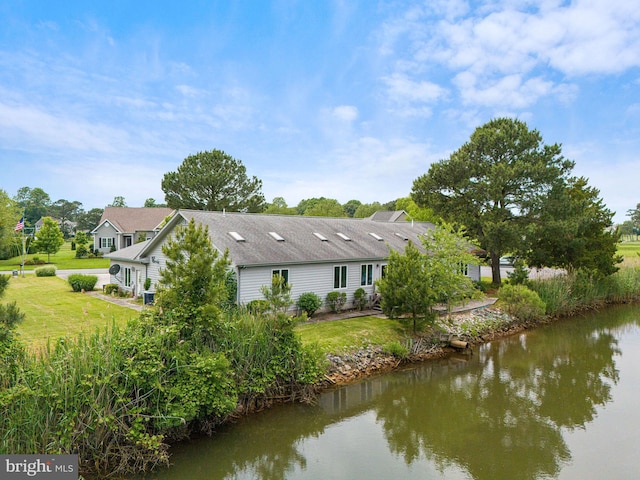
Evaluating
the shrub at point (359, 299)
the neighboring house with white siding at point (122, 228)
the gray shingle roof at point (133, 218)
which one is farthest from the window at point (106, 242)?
the shrub at point (359, 299)

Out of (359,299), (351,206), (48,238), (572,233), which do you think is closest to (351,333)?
(359,299)

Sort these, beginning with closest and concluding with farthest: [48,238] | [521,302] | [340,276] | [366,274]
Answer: [340,276] → [521,302] → [366,274] → [48,238]

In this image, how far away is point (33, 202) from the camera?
91.4 metres

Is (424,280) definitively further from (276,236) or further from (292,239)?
(276,236)

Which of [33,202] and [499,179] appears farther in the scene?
[33,202]

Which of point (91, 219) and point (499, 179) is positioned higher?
point (91, 219)

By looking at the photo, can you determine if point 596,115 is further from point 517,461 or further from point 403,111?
point 517,461

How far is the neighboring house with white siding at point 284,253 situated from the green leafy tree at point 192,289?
5.73m

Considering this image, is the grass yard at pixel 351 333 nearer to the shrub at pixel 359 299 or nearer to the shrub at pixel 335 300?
the shrub at pixel 335 300

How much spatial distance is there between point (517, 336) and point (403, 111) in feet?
46.9

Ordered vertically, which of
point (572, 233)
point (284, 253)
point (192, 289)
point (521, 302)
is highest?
point (572, 233)

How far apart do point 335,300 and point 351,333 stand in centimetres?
352

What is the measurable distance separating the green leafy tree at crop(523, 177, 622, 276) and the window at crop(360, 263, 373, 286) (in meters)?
10.2

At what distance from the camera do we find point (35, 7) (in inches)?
469
